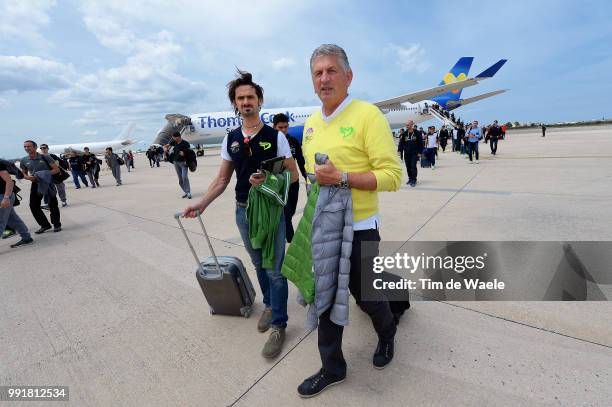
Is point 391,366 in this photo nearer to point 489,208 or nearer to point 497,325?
point 497,325

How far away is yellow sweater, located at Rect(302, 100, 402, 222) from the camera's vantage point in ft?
4.63

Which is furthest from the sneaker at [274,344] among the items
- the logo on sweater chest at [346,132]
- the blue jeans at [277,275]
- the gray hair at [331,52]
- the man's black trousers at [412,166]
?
the man's black trousers at [412,166]

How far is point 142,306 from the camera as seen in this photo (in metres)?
2.81

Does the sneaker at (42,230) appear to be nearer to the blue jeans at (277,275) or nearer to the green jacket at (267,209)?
the blue jeans at (277,275)

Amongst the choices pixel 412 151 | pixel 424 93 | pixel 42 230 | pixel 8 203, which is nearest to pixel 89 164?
pixel 42 230

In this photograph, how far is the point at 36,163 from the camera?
573 cm

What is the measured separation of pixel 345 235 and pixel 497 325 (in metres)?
1.62

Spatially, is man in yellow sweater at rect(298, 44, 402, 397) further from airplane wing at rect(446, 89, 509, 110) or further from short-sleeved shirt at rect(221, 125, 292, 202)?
airplane wing at rect(446, 89, 509, 110)

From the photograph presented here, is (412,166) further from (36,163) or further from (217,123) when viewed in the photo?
(217,123)

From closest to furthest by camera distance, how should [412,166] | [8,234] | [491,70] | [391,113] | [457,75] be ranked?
[8,234]
[412,166]
[491,70]
[391,113]
[457,75]

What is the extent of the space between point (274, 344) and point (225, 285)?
66 centimetres

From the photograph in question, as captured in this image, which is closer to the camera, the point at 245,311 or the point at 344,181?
the point at 344,181

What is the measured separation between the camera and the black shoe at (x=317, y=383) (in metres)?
1.68

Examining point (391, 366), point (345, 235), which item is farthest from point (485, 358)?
point (345, 235)
